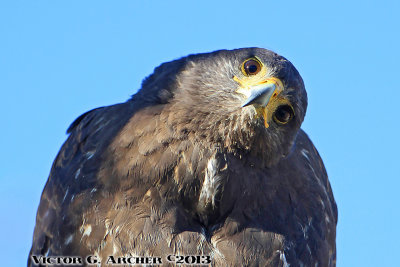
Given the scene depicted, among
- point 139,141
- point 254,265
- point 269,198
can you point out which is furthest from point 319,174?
point 139,141

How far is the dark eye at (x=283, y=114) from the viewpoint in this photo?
5215 millimetres

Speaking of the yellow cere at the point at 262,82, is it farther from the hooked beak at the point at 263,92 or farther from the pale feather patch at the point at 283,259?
the pale feather patch at the point at 283,259

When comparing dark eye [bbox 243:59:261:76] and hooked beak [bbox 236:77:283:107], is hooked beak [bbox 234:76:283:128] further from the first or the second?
dark eye [bbox 243:59:261:76]

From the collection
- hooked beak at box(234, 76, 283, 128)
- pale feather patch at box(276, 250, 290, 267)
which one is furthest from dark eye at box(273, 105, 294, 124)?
pale feather patch at box(276, 250, 290, 267)

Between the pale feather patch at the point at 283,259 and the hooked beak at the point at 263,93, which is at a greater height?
the hooked beak at the point at 263,93

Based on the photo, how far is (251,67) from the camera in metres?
5.34

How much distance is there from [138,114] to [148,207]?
745mm

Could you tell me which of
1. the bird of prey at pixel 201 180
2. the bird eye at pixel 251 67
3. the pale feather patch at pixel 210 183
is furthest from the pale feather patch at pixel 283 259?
the bird eye at pixel 251 67

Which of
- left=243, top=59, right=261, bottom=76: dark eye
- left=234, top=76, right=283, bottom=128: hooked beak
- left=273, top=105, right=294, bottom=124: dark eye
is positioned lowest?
Answer: left=273, top=105, right=294, bottom=124: dark eye

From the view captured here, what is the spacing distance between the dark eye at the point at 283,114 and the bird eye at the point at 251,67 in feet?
1.05

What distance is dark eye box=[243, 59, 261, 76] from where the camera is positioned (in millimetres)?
5305

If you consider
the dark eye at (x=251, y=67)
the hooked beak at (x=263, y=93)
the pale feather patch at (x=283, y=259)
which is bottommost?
the pale feather patch at (x=283, y=259)

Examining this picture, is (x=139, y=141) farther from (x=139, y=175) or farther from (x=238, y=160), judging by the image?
(x=238, y=160)

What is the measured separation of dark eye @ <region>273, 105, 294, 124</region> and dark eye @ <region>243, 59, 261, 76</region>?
0.32 metres
